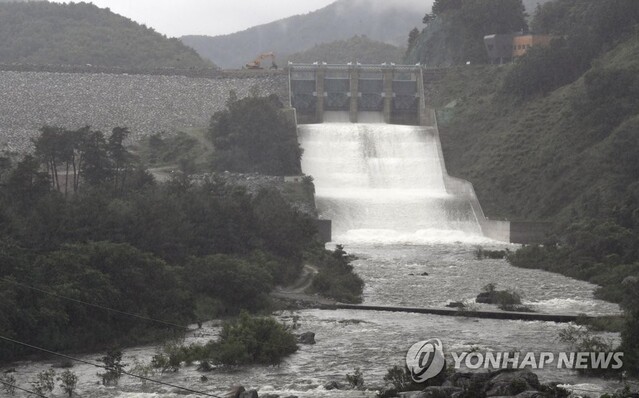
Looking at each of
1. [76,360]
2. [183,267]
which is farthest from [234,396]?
[183,267]

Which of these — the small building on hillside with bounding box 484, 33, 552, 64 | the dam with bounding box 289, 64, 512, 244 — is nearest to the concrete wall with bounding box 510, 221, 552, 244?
the dam with bounding box 289, 64, 512, 244

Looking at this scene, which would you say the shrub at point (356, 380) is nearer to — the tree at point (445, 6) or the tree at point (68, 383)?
the tree at point (68, 383)

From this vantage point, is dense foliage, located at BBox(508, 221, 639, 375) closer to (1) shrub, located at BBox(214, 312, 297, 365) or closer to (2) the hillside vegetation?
(2) the hillside vegetation

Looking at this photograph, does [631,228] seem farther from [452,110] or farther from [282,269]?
[452,110]

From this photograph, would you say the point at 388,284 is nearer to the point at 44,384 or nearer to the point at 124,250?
the point at 124,250

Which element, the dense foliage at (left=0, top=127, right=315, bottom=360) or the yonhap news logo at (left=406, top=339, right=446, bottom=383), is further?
the dense foliage at (left=0, top=127, right=315, bottom=360)
